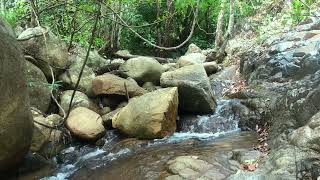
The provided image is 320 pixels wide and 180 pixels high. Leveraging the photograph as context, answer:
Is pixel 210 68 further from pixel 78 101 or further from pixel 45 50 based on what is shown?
pixel 45 50

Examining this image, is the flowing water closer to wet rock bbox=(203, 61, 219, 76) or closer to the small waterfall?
the small waterfall

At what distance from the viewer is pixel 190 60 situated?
12977 millimetres

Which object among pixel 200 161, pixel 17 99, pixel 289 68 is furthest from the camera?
pixel 289 68

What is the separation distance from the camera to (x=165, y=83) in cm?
966

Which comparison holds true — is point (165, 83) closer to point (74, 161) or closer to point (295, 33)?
point (74, 161)

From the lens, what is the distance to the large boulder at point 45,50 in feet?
29.8

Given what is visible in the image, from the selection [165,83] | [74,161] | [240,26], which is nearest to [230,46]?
[240,26]

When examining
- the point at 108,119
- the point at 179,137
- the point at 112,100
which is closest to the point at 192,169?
the point at 179,137

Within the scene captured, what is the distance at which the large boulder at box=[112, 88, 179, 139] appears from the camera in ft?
26.2

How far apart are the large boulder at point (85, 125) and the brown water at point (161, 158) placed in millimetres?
1071

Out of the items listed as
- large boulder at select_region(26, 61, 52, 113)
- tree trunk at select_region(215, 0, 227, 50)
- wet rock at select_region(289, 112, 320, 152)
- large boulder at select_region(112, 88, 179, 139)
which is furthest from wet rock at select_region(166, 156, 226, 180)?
tree trunk at select_region(215, 0, 227, 50)

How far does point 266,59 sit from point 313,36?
1281 millimetres

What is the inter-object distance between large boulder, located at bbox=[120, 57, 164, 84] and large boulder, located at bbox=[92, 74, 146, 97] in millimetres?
954

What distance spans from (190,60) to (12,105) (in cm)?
825
